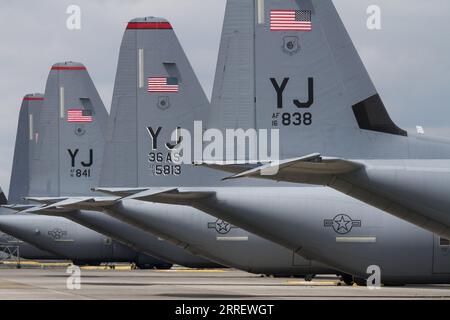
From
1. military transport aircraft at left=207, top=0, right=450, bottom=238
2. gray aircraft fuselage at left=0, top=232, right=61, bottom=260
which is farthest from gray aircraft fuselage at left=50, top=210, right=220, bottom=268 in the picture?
gray aircraft fuselage at left=0, top=232, right=61, bottom=260

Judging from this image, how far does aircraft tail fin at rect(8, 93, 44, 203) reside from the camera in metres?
65.1

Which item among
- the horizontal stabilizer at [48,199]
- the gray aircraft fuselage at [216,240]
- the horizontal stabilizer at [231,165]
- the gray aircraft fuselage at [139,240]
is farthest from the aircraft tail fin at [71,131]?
the horizontal stabilizer at [231,165]

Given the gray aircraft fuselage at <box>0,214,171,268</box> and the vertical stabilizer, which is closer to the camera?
the vertical stabilizer

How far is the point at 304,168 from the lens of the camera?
23.9 metres

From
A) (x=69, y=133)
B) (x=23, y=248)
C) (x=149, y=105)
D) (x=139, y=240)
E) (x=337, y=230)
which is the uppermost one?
(x=149, y=105)

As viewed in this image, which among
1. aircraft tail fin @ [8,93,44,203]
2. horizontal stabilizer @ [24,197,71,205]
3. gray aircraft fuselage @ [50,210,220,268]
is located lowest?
gray aircraft fuselage @ [50,210,220,268]

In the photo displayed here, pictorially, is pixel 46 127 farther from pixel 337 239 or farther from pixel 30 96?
pixel 337 239

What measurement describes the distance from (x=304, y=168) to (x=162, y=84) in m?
15.8

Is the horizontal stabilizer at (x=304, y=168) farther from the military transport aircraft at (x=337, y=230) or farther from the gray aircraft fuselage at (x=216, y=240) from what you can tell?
the gray aircraft fuselage at (x=216, y=240)

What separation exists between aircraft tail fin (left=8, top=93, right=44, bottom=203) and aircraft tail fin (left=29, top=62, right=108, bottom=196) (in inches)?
400

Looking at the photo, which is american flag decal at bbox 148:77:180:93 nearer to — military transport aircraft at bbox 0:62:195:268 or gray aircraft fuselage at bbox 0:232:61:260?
military transport aircraft at bbox 0:62:195:268

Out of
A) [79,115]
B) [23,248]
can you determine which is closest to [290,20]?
[79,115]

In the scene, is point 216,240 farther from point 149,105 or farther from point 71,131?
point 71,131

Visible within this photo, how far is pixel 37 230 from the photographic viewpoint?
6128 centimetres
